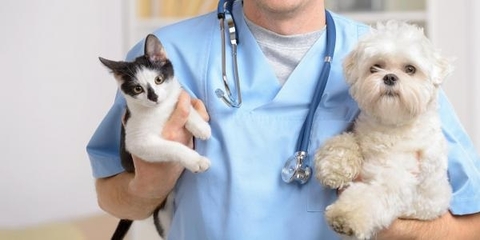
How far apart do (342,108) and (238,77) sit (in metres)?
0.21

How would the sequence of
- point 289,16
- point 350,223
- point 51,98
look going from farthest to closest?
point 51,98 < point 289,16 < point 350,223

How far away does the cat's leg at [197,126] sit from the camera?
1.31 meters

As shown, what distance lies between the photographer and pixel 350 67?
1.31m

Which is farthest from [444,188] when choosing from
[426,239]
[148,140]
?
[148,140]

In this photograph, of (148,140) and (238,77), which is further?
(238,77)

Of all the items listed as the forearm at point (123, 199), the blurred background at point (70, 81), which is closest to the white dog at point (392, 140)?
the forearm at point (123, 199)

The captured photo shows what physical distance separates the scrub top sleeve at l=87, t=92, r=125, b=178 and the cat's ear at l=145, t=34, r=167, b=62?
0.19 m

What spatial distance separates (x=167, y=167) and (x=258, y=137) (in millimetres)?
175

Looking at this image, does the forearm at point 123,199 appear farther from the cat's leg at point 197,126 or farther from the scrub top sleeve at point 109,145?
the cat's leg at point 197,126

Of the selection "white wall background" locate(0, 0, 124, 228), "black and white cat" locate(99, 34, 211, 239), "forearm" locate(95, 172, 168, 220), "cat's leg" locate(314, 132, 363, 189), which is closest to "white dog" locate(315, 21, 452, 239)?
A: "cat's leg" locate(314, 132, 363, 189)

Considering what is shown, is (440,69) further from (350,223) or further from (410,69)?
(350,223)

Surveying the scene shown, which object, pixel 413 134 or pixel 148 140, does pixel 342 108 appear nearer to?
pixel 413 134

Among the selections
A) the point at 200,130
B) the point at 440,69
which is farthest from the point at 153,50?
the point at 440,69

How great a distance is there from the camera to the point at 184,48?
1431 mm
